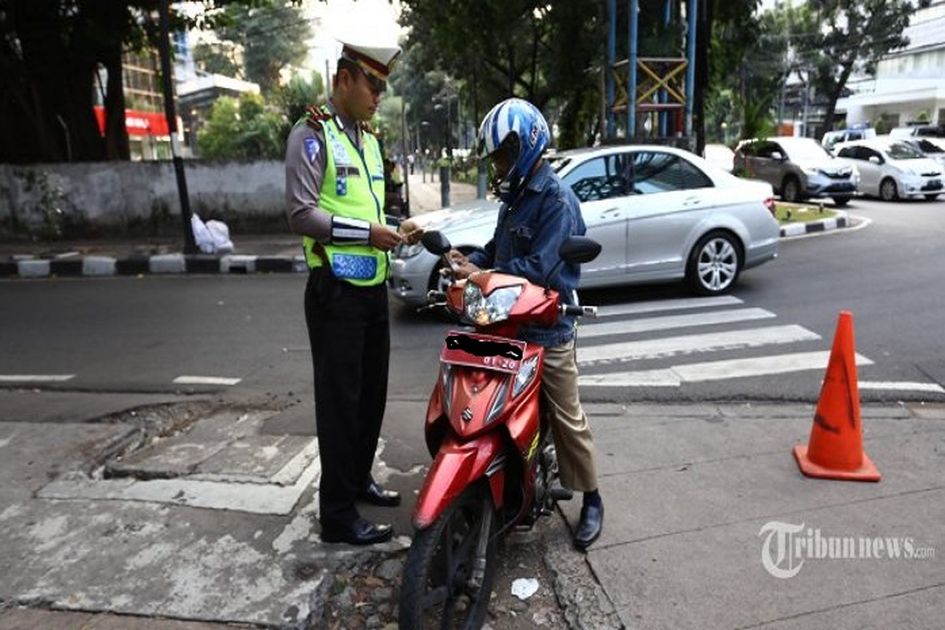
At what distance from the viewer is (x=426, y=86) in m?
58.6

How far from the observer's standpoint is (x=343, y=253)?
286 centimetres

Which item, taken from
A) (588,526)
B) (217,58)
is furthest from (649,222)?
(217,58)

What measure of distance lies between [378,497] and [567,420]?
3.35 ft

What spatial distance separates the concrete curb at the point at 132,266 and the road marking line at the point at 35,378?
4.94 meters

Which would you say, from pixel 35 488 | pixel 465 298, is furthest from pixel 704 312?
pixel 35 488

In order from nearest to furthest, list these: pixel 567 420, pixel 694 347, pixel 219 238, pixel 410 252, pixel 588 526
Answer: pixel 567 420 → pixel 588 526 → pixel 694 347 → pixel 410 252 → pixel 219 238

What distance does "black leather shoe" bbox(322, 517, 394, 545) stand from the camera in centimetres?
306

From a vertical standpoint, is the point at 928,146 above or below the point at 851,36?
below

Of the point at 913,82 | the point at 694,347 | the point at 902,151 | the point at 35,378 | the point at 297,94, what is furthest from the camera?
the point at 913,82

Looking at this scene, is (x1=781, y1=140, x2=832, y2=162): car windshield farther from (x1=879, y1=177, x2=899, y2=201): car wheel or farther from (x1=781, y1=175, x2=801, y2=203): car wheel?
(x1=879, y1=177, x2=899, y2=201): car wheel

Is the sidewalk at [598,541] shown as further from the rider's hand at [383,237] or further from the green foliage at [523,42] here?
the green foliage at [523,42]

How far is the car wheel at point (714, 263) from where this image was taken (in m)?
7.64

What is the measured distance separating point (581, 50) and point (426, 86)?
43001 millimetres

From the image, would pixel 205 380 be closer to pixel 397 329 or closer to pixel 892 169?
pixel 397 329
